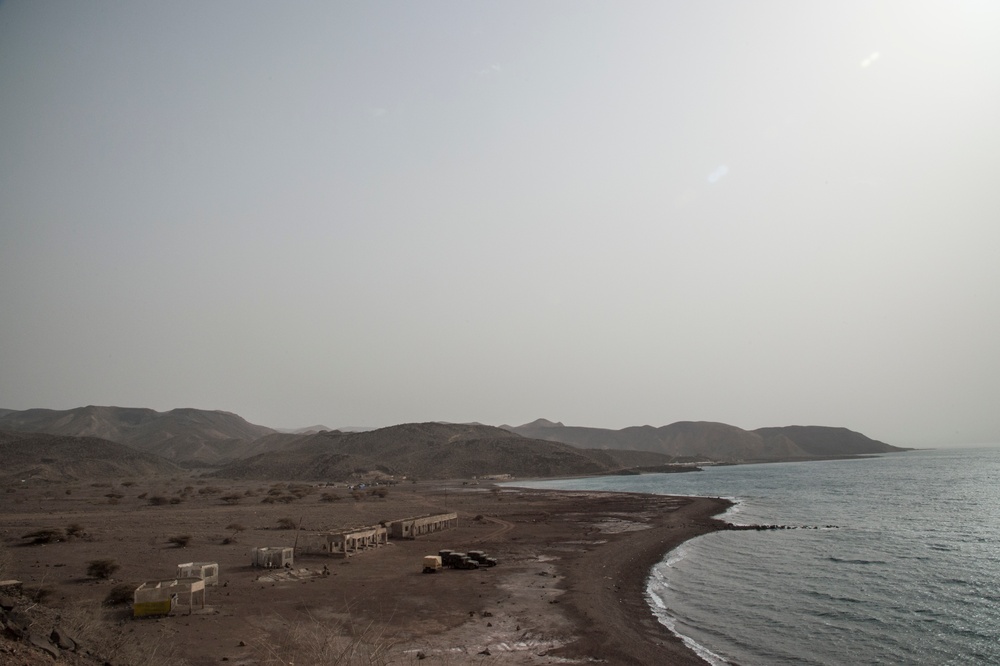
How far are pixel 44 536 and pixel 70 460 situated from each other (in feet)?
327

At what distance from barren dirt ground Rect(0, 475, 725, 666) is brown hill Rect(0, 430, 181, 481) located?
6053 centimetres

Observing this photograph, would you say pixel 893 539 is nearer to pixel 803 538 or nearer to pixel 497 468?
pixel 803 538

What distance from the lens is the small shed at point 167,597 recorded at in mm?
18422

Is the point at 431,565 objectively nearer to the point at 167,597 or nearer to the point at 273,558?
the point at 273,558

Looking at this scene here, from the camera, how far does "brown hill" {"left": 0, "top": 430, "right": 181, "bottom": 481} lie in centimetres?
10131

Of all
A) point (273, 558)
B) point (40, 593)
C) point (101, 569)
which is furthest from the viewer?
point (273, 558)

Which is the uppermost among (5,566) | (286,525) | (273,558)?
(5,566)

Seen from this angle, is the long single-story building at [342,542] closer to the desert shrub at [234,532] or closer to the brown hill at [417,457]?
the desert shrub at [234,532]

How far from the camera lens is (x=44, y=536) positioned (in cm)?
3253

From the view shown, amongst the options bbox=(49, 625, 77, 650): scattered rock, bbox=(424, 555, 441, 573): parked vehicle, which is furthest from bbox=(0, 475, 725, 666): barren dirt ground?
bbox=(424, 555, 441, 573): parked vehicle

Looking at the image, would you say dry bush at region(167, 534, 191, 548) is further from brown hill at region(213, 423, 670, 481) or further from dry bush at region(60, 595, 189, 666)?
brown hill at region(213, 423, 670, 481)

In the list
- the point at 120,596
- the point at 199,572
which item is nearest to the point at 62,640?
the point at 120,596

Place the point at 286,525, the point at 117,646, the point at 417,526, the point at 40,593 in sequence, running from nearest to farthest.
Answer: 1. the point at 117,646
2. the point at 40,593
3. the point at 417,526
4. the point at 286,525

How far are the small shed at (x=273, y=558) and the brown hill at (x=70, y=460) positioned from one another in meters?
88.2
